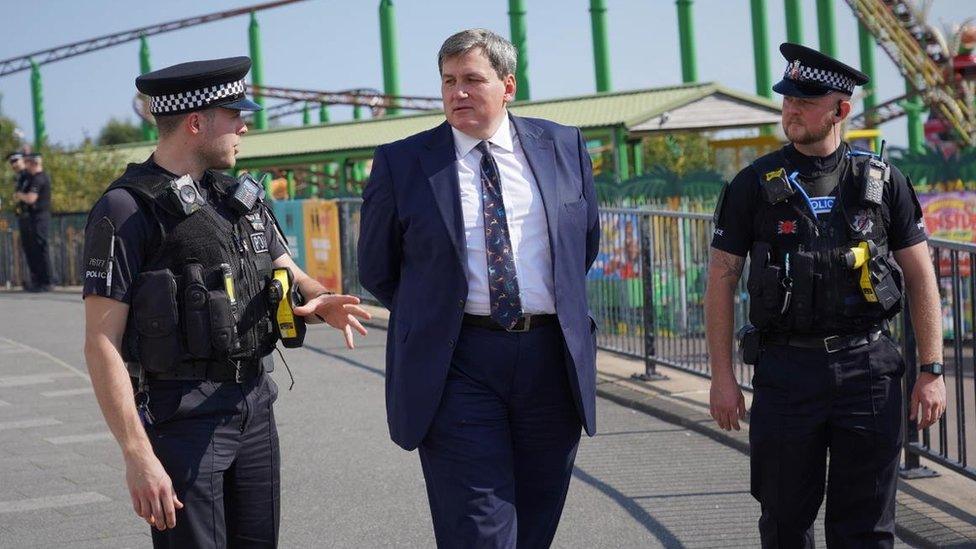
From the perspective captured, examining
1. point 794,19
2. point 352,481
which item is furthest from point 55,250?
point 794,19

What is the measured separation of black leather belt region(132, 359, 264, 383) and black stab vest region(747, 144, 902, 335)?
179 cm

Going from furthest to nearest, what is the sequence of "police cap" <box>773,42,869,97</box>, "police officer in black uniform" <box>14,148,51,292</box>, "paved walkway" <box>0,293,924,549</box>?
"police officer in black uniform" <box>14,148,51,292</box> < "paved walkway" <box>0,293,924,549</box> < "police cap" <box>773,42,869,97</box>

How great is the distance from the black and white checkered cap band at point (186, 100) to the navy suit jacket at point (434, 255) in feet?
1.86

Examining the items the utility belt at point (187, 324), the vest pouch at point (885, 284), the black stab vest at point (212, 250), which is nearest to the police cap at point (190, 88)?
the black stab vest at point (212, 250)

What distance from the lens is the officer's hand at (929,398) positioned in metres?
4.69

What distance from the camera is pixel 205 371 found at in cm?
381

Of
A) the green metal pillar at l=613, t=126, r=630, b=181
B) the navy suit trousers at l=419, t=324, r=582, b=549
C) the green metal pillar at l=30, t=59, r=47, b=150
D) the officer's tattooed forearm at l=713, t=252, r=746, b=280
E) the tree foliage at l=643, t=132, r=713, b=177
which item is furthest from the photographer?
the green metal pillar at l=30, t=59, r=47, b=150

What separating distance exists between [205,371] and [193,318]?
18cm

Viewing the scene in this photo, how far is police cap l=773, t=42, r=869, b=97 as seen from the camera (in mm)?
4551

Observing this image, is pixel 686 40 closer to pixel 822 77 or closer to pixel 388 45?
pixel 388 45

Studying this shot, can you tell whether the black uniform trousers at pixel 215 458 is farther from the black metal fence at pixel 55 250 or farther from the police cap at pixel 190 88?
the black metal fence at pixel 55 250

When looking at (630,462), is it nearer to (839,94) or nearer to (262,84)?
(839,94)

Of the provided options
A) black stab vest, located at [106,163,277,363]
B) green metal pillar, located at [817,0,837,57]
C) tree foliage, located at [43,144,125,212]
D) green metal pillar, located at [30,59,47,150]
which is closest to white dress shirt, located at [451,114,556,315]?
black stab vest, located at [106,163,277,363]

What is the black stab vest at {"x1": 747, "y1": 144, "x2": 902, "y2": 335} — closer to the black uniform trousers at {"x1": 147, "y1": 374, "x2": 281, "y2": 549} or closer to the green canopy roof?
the black uniform trousers at {"x1": 147, "y1": 374, "x2": 281, "y2": 549}
